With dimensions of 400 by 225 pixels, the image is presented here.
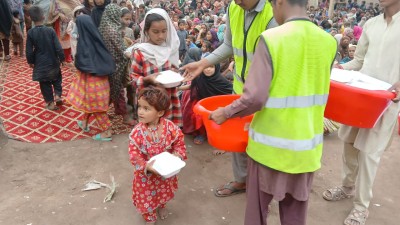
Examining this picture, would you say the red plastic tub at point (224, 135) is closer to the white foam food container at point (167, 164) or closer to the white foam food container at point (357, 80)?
the white foam food container at point (167, 164)

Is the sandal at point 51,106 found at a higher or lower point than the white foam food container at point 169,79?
lower

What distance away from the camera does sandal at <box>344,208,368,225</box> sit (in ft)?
8.55

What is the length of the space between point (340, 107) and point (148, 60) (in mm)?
1771

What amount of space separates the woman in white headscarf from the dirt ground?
91cm

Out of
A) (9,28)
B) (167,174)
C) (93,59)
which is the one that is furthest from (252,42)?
(9,28)

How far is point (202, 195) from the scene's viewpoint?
9.78ft

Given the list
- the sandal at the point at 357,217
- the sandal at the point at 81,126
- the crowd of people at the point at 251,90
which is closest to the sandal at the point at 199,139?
the crowd of people at the point at 251,90

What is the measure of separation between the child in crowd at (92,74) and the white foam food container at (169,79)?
126cm

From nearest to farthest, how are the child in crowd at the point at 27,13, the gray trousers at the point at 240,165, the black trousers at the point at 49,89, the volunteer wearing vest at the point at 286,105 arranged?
the volunteer wearing vest at the point at 286,105
the gray trousers at the point at 240,165
the black trousers at the point at 49,89
the child in crowd at the point at 27,13

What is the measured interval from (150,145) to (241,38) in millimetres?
1018

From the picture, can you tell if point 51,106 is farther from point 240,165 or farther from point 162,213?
point 240,165

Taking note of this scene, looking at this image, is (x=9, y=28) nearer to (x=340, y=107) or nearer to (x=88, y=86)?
(x=88, y=86)

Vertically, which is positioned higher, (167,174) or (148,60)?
(148,60)

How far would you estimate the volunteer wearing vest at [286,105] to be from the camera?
157 centimetres
